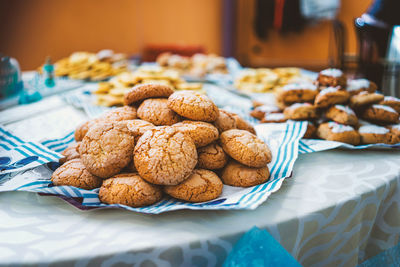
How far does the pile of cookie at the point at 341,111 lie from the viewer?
3.81ft

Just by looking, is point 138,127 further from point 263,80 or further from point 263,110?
point 263,80

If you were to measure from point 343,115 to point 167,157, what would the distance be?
84cm

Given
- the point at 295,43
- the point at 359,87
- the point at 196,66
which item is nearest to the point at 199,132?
the point at 359,87

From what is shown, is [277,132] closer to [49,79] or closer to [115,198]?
Answer: [115,198]

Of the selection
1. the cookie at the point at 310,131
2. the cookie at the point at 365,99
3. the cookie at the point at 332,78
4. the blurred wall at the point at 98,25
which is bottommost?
the cookie at the point at 310,131

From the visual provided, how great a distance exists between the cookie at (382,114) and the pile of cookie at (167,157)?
664 mm

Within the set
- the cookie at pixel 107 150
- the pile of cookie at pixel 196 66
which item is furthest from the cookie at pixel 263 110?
the pile of cookie at pixel 196 66

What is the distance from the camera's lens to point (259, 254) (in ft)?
1.99

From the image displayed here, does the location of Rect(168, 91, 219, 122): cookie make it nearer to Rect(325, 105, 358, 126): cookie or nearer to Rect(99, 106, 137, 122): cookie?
Rect(99, 106, 137, 122): cookie

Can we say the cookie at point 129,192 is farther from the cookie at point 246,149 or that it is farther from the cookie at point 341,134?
the cookie at point 341,134

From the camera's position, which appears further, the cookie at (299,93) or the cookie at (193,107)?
the cookie at (299,93)

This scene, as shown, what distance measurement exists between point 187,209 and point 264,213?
0.65 ft

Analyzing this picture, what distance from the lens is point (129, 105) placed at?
3.71ft

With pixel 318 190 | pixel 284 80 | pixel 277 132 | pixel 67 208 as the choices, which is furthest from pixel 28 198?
pixel 284 80
